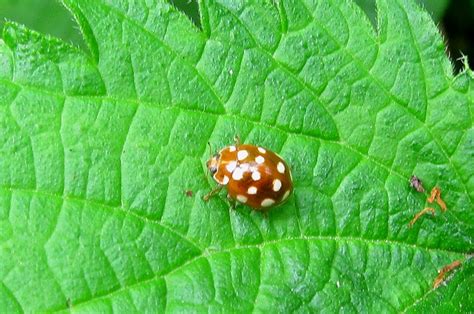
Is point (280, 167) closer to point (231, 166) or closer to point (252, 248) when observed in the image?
point (231, 166)

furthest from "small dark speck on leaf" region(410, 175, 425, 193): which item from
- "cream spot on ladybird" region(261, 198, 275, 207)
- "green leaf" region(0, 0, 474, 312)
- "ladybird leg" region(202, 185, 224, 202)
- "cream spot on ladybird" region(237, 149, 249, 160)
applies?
"ladybird leg" region(202, 185, 224, 202)

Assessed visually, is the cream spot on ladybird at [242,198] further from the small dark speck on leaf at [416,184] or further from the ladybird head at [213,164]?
the small dark speck on leaf at [416,184]

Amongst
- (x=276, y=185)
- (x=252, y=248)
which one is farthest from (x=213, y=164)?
(x=252, y=248)

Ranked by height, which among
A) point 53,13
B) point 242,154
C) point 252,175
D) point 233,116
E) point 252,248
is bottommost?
point 252,248

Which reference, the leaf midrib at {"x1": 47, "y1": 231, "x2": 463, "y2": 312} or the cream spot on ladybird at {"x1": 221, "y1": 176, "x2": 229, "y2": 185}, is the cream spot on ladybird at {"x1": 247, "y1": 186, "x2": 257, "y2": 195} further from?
the leaf midrib at {"x1": 47, "y1": 231, "x2": 463, "y2": 312}

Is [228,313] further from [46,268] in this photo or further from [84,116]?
[84,116]

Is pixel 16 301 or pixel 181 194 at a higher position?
pixel 181 194

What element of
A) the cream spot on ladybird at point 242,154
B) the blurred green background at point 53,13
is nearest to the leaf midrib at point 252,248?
the cream spot on ladybird at point 242,154

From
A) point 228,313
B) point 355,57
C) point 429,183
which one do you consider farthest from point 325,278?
point 355,57
